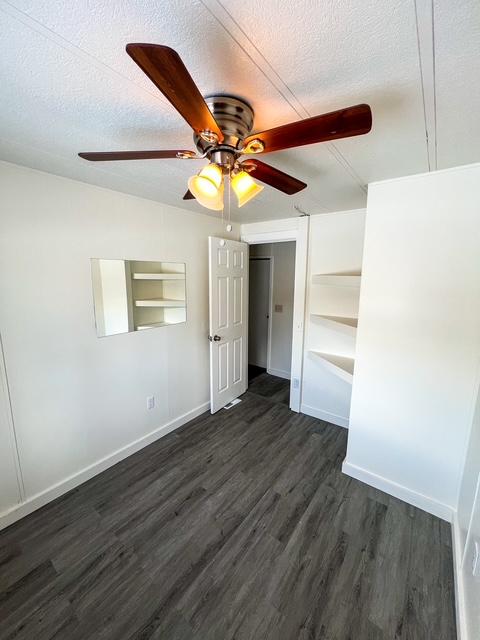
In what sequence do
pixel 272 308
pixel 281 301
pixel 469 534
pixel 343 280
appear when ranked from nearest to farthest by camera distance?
pixel 469 534
pixel 343 280
pixel 281 301
pixel 272 308

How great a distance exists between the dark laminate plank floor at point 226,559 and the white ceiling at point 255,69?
7.39ft

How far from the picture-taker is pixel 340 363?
101 inches

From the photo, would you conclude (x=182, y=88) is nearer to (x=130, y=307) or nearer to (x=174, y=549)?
(x=130, y=307)

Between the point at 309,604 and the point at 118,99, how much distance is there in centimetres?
240

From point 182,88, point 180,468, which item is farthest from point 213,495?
point 182,88

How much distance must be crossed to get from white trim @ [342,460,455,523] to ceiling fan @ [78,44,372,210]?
2168 mm

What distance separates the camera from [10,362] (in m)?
1.66

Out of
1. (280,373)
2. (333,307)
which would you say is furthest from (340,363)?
(280,373)

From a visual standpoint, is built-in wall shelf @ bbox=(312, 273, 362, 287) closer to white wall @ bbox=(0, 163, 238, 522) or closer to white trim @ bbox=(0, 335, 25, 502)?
white wall @ bbox=(0, 163, 238, 522)

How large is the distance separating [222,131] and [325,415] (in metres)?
2.86

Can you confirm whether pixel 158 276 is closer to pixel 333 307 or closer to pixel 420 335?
pixel 333 307

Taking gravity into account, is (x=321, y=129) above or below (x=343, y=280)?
above

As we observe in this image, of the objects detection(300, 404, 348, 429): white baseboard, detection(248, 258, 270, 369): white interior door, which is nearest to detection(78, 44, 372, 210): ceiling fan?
detection(300, 404, 348, 429): white baseboard

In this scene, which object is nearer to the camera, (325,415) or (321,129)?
(321,129)
